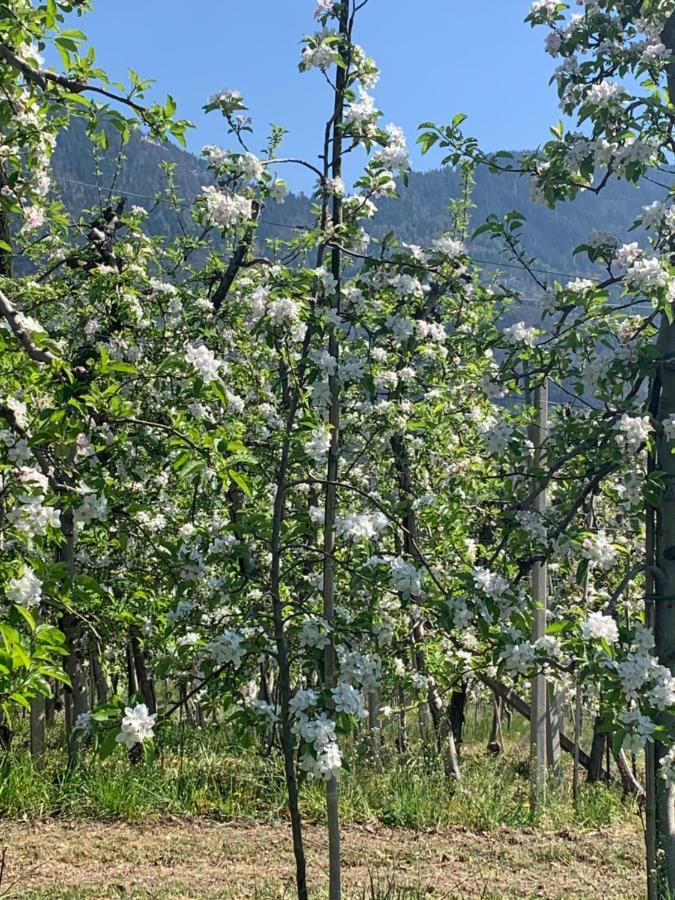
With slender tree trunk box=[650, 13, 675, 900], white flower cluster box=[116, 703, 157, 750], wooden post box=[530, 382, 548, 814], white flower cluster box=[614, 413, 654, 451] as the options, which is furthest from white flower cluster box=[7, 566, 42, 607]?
wooden post box=[530, 382, 548, 814]

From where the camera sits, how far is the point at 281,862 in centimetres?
460

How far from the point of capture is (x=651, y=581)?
330 cm

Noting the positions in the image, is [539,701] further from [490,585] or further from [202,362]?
[202,362]

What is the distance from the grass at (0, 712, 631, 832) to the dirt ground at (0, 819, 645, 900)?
0.16 m

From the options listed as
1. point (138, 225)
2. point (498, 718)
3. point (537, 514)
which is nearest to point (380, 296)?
point (537, 514)

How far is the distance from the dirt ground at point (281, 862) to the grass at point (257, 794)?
158 mm

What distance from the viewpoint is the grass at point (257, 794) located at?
17.3ft

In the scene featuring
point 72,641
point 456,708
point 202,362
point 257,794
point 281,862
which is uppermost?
point 202,362

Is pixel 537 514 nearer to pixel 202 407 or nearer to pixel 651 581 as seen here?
pixel 651 581

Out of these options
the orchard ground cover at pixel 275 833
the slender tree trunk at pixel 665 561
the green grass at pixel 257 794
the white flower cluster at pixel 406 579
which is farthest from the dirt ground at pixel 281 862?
the white flower cluster at pixel 406 579

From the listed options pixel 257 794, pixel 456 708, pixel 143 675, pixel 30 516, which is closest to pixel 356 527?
pixel 30 516

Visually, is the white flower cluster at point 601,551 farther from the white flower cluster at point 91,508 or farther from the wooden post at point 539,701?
the wooden post at point 539,701

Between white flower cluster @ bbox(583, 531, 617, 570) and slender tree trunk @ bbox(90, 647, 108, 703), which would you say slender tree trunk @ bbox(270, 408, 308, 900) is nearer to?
white flower cluster @ bbox(583, 531, 617, 570)

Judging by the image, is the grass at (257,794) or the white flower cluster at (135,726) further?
the grass at (257,794)
